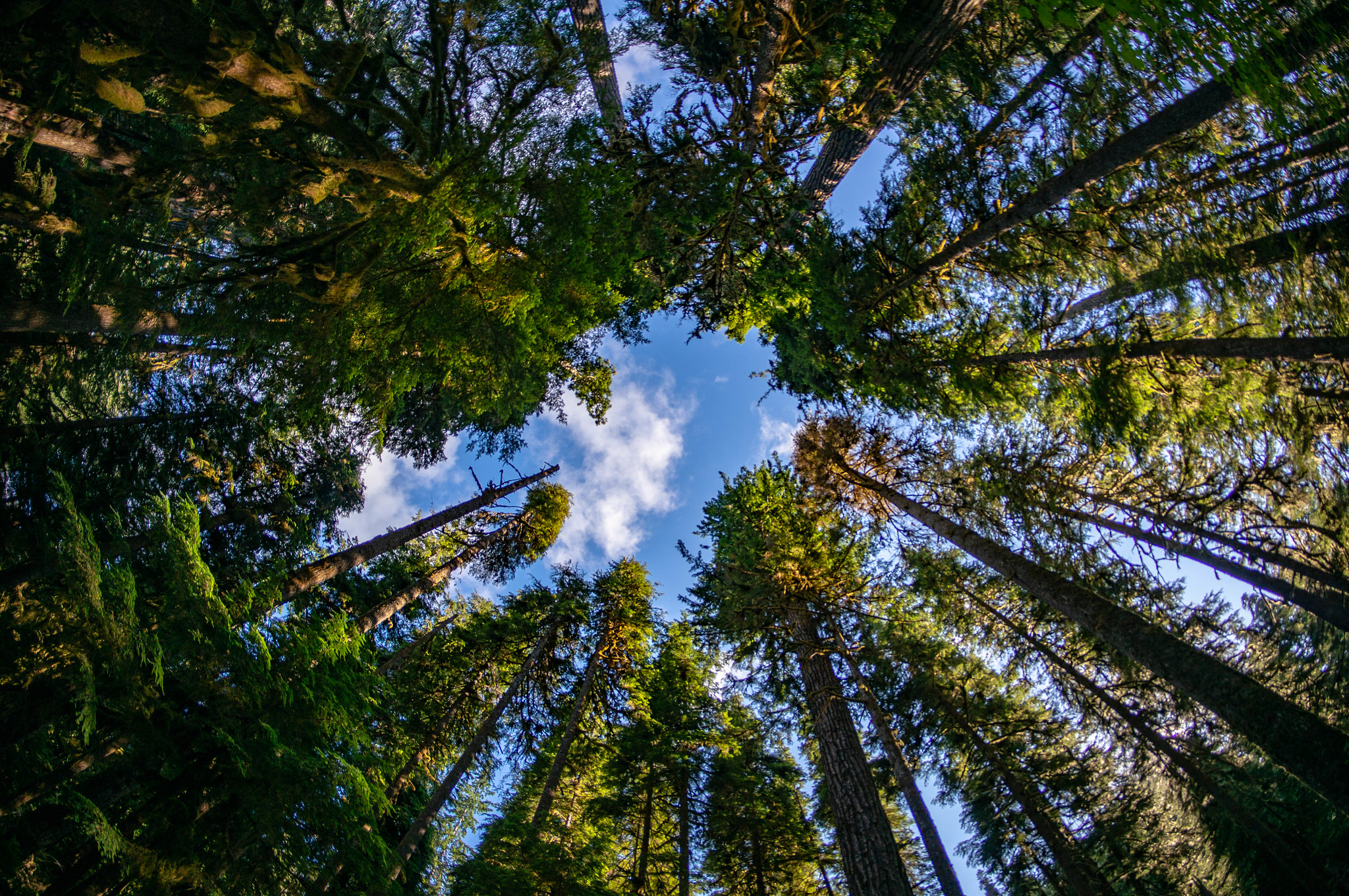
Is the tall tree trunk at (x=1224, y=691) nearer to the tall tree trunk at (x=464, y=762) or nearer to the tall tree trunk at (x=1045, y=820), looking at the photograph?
the tall tree trunk at (x=1045, y=820)

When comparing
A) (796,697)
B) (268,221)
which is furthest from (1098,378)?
(268,221)

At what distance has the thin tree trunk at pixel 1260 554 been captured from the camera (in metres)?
4.77


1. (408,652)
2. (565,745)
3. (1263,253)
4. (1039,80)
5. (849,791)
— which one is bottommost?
(849,791)

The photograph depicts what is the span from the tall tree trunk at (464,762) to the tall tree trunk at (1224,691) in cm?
727

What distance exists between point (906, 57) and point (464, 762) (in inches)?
484

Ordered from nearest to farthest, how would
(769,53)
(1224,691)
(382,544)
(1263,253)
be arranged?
(1224,691) < (1263,253) < (769,53) < (382,544)

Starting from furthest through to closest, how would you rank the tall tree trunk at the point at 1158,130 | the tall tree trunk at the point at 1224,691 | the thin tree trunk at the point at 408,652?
the thin tree trunk at the point at 408,652 → the tall tree trunk at the point at 1224,691 → the tall tree trunk at the point at 1158,130

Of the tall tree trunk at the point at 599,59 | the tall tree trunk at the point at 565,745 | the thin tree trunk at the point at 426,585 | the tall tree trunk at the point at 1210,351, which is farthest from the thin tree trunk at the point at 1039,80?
the tall tree trunk at the point at 565,745

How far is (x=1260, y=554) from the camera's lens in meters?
5.49

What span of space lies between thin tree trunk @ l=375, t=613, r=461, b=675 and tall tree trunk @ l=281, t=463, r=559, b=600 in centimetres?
183

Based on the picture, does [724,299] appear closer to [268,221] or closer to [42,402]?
[268,221]

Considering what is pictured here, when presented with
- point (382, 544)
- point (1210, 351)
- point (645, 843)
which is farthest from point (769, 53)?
point (645, 843)

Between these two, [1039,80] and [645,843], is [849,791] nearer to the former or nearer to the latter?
[645,843]

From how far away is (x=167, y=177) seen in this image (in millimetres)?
4211
